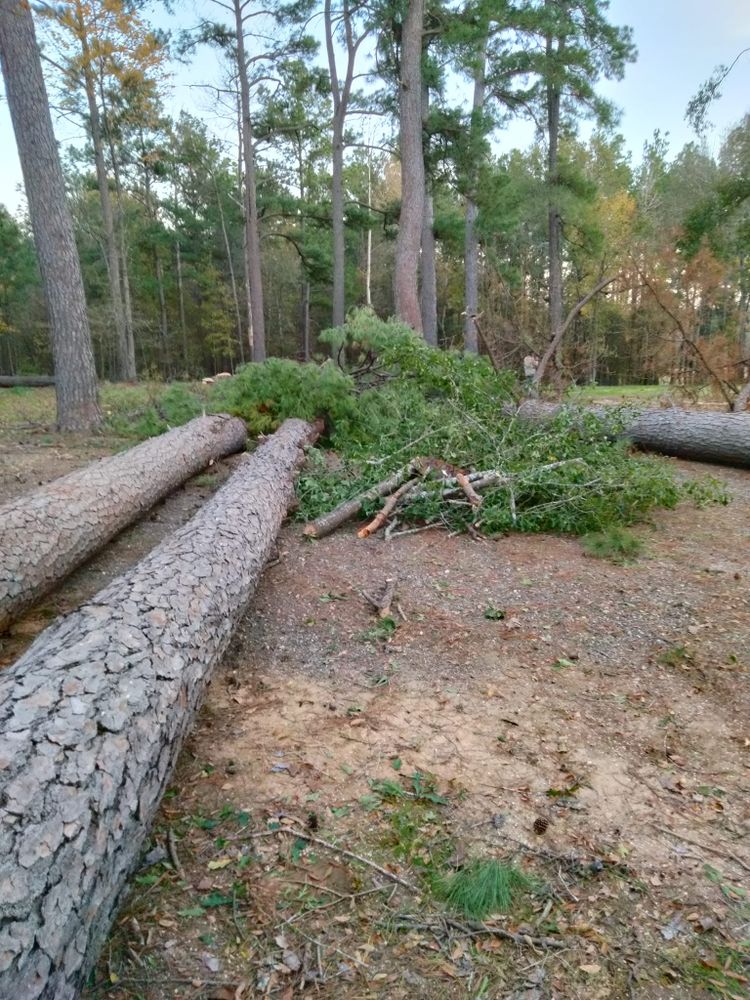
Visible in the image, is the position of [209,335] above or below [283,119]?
below

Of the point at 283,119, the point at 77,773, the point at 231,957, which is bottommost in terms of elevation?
the point at 231,957

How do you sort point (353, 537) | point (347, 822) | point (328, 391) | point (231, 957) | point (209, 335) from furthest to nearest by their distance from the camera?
point (209, 335), point (328, 391), point (353, 537), point (347, 822), point (231, 957)

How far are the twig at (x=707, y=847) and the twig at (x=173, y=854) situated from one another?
1448mm

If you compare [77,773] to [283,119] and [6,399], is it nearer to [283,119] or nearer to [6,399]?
[6,399]

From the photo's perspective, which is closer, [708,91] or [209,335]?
[708,91]

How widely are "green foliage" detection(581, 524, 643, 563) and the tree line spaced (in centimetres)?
445

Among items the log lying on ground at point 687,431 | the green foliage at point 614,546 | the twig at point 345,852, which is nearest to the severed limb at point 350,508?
the green foliage at point 614,546

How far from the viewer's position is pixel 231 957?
1488mm

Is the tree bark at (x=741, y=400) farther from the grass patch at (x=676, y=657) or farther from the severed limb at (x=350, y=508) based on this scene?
the grass patch at (x=676, y=657)

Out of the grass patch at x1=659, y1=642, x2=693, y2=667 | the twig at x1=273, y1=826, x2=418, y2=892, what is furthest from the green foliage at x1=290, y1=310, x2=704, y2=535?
the twig at x1=273, y1=826, x2=418, y2=892

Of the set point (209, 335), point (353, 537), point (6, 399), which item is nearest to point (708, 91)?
point (353, 537)

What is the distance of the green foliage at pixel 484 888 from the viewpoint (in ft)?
5.26

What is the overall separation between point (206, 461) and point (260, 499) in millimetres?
2578

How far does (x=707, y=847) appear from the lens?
1791mm
